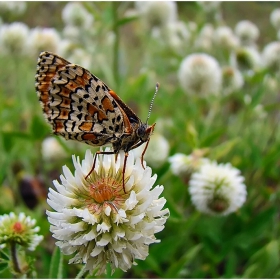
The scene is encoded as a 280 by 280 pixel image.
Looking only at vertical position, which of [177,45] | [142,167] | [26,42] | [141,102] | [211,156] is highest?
[177,45]

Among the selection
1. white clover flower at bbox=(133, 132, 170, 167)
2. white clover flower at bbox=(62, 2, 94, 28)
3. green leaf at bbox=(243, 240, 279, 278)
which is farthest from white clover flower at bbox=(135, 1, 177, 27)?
green leaf at bbox=(243, 240, 279, 278)

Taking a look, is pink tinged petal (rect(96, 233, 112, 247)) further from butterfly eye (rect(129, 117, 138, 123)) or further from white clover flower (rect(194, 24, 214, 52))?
white clover flower (rect(194, 24, 214, 52))

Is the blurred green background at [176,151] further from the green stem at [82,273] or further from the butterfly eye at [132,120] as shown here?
the butterfly eye at [132,120]

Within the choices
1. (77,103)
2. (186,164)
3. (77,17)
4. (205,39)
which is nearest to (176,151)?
(186,164)

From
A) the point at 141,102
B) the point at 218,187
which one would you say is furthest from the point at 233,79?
the point at 218,187

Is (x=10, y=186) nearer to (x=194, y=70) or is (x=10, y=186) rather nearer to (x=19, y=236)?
(x=194, y=70)
